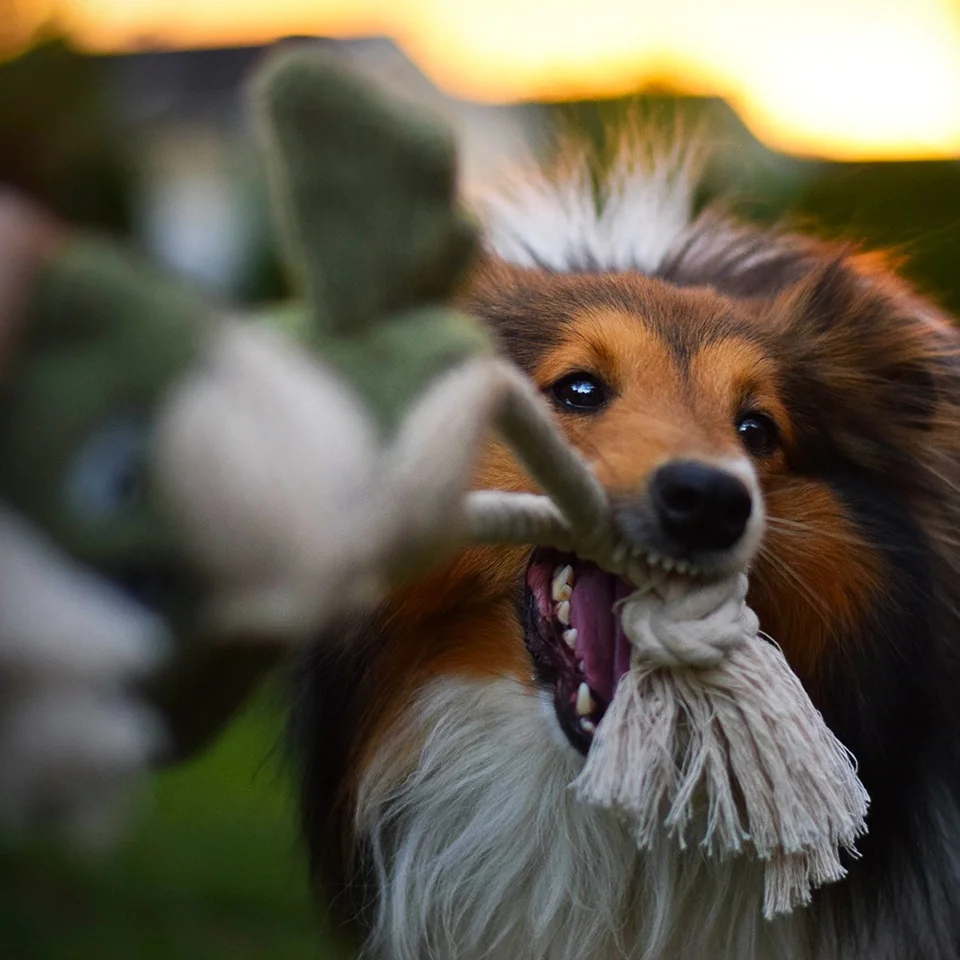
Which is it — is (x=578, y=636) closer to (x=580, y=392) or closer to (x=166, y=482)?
(x=580, y=392)

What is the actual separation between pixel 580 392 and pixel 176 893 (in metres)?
2.57

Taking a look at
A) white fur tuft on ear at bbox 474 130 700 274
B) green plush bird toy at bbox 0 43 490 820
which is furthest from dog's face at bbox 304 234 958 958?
green plush bird toy at bbox 0 43 490 820

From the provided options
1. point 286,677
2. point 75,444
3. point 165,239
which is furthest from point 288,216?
point 165,239

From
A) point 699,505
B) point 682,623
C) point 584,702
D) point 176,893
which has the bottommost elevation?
point 176,893

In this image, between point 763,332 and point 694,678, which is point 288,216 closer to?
point 694,678

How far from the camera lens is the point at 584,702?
150cm

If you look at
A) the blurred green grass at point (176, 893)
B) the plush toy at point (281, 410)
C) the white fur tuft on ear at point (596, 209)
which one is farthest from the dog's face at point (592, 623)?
the blurred green grass at point (176, 893)

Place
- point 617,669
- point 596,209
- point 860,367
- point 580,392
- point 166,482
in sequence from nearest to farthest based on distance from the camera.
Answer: point 166,482, point 617,669, point 580,392, point 860,367, point 596,209

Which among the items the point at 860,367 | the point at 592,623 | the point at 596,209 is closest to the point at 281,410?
the point at 592,623

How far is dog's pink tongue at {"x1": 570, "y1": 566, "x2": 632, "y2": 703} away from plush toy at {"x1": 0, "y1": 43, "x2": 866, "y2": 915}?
522mm

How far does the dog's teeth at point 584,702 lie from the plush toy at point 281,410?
0.57 meters

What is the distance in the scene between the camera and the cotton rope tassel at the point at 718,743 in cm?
135

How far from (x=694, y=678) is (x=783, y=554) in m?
0.33

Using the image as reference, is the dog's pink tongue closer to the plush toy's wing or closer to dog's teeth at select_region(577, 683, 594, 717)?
dog's teeth at select_region(577, 683, 594, 717)
